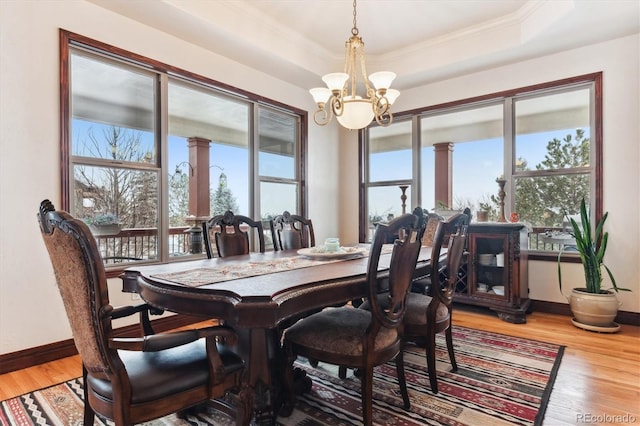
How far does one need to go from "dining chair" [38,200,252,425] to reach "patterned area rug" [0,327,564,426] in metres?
0.65

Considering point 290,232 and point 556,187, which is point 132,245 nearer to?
point 290,232

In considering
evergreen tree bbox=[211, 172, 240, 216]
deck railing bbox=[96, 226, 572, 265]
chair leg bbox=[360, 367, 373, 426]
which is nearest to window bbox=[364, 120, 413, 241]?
deck railing bbox=[96, 226, 572, 265]

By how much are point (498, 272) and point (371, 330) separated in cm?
270

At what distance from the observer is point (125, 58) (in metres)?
3.06

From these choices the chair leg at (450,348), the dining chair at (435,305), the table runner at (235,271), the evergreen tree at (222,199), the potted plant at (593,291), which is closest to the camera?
the table runner at (235,271)

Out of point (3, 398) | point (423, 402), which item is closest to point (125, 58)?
point (3, 398)

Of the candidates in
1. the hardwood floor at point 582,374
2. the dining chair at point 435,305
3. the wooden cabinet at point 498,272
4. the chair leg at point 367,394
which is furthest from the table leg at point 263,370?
the wooden cabinet at point 498,272

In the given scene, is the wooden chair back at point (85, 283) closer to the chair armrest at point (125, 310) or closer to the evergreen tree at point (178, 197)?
the chair armrest at point (125, 310)

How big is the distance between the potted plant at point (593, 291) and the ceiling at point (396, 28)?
5.37 feet

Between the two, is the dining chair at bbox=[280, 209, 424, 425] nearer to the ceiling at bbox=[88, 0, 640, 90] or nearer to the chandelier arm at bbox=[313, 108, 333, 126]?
the chandelier arm at bbox=[313, 108, 333, 126]

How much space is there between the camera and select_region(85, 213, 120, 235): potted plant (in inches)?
117

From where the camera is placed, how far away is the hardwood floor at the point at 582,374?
187cm

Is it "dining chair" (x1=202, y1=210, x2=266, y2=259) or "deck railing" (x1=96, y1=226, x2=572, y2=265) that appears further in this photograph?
"deck railing" (x1=96, y1=226, x2=572, y2=265)

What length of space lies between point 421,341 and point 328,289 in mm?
906
